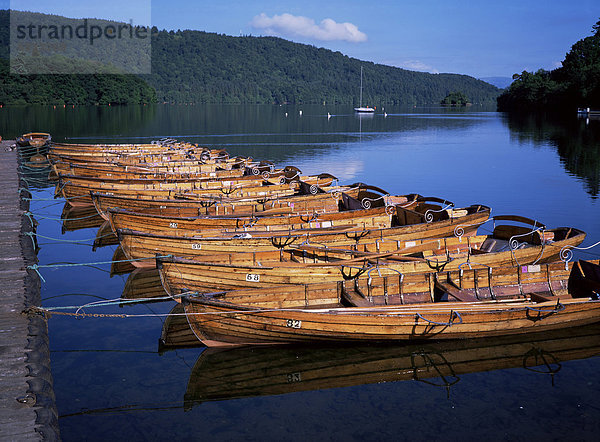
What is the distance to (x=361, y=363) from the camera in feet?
35.0

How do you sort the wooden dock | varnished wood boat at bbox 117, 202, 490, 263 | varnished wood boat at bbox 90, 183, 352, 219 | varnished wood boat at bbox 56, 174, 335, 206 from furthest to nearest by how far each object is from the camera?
varnished wood boat at bbox 56, 174, 335, 206 < varnished wood boat at bbox 90, 183, 352, 219 < varnished wood boat at bbox 117, 202, 490, 263 < the wooden dock

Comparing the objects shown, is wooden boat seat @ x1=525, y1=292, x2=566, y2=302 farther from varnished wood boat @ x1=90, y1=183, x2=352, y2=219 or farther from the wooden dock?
the wooden dock

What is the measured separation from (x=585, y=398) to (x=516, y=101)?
132 m

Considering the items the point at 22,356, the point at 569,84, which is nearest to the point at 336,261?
the point at 22,356

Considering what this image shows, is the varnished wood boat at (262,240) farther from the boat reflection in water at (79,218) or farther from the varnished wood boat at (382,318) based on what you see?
the boat reflection in water at (79,218)

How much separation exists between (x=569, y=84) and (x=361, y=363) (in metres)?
107

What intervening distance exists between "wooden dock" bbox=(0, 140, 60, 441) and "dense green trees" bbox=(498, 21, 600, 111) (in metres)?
99.2

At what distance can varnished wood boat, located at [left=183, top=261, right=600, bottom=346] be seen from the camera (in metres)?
10.3

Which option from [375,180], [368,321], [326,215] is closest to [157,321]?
[368,321]

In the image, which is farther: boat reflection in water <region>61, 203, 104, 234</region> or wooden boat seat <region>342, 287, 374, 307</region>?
boat reflection in water <region>61, 203, 104, 234</region>

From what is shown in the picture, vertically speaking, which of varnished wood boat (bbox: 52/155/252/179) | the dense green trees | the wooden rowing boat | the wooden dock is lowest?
the wooden dock

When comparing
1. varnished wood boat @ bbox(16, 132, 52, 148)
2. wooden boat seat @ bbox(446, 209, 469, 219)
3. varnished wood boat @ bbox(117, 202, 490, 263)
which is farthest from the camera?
varnished wood boat @ bbox(16, 132, 52, 148)

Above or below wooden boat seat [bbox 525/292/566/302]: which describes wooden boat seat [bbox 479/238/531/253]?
above

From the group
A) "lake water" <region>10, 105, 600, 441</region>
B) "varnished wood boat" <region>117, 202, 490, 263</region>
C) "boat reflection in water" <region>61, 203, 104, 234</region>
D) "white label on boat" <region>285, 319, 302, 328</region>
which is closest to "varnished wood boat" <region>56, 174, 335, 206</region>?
"boat reflection in water" <region>61, 203, 104, 234</region>
